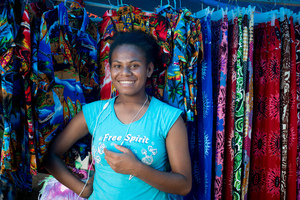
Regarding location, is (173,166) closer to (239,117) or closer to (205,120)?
(205,120)

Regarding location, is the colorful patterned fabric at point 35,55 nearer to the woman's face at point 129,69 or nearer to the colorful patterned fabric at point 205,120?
the woman's face at point 129,69

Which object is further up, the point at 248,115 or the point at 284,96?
the point at 284,96

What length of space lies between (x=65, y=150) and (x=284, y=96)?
1.45 meters

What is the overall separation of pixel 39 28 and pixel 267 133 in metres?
1.55

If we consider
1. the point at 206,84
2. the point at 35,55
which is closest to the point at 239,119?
the point at 206,84

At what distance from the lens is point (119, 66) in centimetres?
118

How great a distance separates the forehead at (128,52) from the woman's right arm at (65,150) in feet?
1.35

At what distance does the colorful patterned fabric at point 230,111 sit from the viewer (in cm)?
138

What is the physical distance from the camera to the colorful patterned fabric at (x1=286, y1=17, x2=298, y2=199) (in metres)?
1.46

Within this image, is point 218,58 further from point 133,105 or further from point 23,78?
point 23,78

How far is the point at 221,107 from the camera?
4.49 feet

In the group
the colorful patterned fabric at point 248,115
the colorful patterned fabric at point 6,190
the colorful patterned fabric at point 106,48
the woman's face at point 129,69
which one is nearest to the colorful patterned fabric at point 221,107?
the colorful patterned fabric at point 248,115

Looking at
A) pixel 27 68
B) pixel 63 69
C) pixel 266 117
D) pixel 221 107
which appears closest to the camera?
pixel 27 68

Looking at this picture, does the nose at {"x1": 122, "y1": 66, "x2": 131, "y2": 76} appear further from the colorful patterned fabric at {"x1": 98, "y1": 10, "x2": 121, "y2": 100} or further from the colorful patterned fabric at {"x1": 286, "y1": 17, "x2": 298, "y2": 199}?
the colorful patterned fabric at {"x1": 286, "y1": 17, "x2": 298, "y2": 199}
